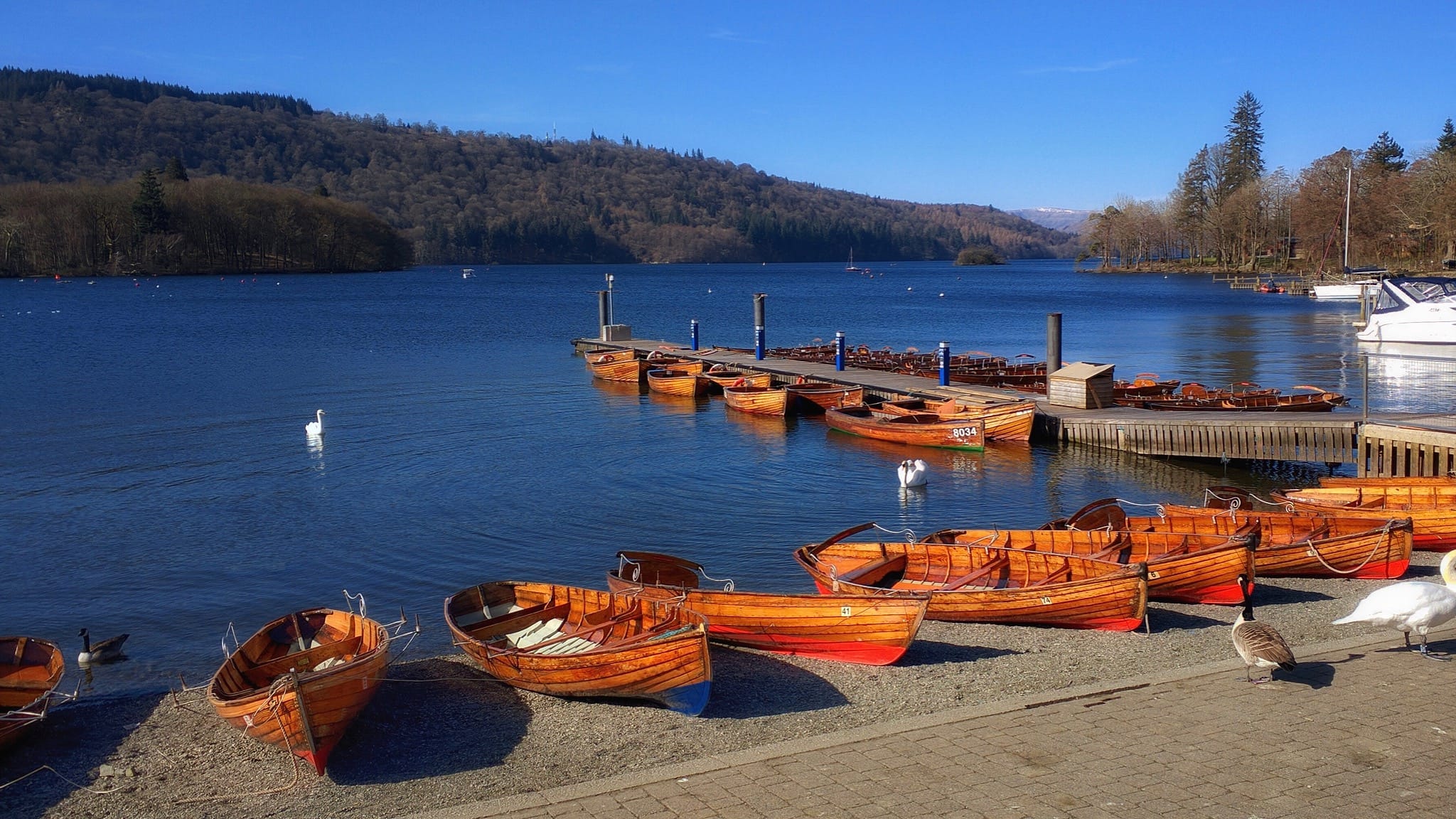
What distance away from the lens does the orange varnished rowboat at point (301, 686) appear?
8.23m

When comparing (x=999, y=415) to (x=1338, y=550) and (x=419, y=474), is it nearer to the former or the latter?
(x=1338, y=550)

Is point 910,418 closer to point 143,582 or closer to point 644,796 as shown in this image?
point 143,582

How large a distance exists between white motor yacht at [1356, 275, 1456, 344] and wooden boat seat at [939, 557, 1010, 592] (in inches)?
1697

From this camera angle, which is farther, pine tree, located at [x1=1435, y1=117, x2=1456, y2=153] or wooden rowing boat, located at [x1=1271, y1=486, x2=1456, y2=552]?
pine tree, located at [x1=1435, y1=117, x2=1456, y2=153]

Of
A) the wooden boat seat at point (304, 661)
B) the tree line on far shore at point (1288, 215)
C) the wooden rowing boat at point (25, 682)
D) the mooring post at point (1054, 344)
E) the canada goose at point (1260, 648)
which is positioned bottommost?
the wooden rowing boat at point (25, 682)

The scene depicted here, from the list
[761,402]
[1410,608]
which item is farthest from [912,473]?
[1410,608]

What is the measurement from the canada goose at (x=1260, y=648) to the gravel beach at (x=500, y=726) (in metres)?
0.29

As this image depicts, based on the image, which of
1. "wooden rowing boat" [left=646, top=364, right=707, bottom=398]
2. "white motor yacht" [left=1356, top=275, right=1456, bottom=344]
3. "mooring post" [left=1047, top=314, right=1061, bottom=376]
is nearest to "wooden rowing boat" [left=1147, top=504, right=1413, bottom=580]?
"mooring post" [left=1047, top=314, right=1061, bottom=376]

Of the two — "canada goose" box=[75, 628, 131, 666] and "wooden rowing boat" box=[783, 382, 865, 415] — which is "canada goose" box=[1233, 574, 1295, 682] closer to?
"canada goose" box=[75, 628, 131, 666]

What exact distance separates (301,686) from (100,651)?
5054 mm

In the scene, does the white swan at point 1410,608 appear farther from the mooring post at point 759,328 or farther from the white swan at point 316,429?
the mooring post at point 759,328

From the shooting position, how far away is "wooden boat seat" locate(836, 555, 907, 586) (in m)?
11.9

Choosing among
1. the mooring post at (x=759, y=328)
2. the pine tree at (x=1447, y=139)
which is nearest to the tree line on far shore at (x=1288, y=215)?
the pine tree at (x=1447, y=139)

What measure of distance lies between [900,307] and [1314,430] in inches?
2669
